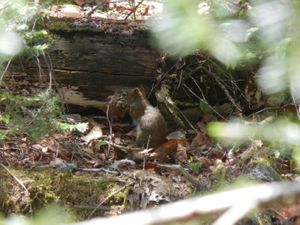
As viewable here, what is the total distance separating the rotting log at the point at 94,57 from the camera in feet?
13.4

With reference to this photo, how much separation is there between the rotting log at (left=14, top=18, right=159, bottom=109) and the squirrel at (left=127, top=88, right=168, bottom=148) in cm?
22

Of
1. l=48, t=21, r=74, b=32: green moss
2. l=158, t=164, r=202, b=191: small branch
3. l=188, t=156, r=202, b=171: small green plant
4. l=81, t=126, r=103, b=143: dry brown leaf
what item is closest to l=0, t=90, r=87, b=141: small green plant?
l=158, t=164, r=202, b=191: small branch

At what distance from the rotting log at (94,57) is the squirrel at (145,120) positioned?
217mm

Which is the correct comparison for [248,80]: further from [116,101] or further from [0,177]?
[0,177]

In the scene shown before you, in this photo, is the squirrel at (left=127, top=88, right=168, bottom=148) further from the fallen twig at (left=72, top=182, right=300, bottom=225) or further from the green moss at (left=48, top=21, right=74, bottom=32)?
the fallen twig at (left=72, top=182, right=300, bottom=225)

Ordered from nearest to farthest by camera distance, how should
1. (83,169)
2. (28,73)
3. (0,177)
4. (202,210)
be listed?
(202,210) < (0,177) < (83,169) < (28,73)

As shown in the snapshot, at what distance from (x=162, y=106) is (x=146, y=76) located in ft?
0.97

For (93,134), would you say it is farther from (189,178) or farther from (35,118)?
(189,178)

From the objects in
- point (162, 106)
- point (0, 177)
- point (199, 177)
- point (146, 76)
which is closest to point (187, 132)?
point (162, 106)

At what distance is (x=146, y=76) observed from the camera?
166 inches

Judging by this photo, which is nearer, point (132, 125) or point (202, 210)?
point (202, 210)

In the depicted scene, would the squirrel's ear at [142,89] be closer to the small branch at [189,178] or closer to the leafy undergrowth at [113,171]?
the leafy undergrowth at [113,171]

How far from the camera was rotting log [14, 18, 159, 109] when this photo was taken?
13.4ft

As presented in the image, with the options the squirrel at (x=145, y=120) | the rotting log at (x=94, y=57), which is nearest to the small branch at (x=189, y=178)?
the squirrel at (x=145, y=120)
